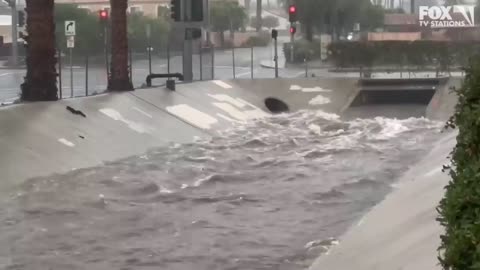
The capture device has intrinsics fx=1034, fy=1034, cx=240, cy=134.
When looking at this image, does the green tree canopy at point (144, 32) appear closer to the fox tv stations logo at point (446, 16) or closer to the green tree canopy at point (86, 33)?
the green tree canopy at point (86, 33)

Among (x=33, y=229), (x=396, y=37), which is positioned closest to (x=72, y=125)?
(x=33, y=229)

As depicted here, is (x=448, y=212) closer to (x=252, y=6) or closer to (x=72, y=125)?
(x=72, y=125)

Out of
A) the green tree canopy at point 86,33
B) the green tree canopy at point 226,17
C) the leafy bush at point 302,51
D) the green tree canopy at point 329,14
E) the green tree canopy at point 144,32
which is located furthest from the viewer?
the green tree canopy at point 226,17

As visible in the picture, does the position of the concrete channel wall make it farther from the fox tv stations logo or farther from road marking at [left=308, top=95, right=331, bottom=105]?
the fox tv stations logo

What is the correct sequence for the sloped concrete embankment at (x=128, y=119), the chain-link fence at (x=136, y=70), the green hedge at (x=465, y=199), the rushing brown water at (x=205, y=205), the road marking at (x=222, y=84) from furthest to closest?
the road marking at (x=222, y=84)
the chain-link fence at (x=136, y=70)
the sloped concrete embankment at (x=128, y=119)
the rushing brown water at (x=205, y=205)
the green hedge at (x=465, y=199)

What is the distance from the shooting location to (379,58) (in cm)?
4819

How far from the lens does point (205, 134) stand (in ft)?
99.3

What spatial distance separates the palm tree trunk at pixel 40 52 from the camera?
2709 centimetres

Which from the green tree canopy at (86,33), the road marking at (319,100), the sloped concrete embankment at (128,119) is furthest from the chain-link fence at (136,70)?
the road marking at (319,100)

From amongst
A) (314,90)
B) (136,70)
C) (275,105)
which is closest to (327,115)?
(275,105)

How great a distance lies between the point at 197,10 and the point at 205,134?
9897 mm

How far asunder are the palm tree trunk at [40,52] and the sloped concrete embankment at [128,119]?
734 mm

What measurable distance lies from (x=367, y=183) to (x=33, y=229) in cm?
751

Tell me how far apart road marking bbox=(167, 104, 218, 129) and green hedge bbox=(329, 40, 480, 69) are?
16853 mm
